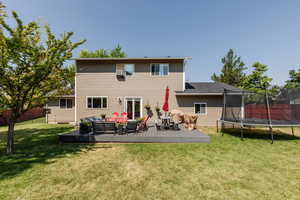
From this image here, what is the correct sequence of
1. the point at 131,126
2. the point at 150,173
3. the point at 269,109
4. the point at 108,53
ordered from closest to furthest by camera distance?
the point at 150,173 < the point at 131,126 < the point at 269,109 < the point at 108,53

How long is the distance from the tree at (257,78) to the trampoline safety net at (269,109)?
A: 14.9 m

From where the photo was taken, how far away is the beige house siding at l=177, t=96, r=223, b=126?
10914mm

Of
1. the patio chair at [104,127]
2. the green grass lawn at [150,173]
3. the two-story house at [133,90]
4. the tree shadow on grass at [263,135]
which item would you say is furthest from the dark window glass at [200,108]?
the patio chair at [104,127]

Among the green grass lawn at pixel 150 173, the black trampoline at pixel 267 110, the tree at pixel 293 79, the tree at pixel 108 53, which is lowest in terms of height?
the green grass lawn at pixel 150 173

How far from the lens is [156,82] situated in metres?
10.9

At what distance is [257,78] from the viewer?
20875 mm

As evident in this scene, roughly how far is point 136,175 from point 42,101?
17.5 feet

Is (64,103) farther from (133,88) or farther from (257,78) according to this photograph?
(257,78)

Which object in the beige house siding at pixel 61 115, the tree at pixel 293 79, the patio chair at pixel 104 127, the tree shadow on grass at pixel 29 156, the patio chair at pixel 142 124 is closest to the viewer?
the tree shadow on grass at pixel 29 156

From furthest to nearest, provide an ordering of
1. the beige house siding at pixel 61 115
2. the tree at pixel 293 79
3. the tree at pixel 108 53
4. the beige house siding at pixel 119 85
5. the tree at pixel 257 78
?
the tree at pixel 108 53
the tree at pixel 293 79
the tree at pixel 257 78
the beige house siding at pixel 61 115
the beige house siding at pixel 119 85

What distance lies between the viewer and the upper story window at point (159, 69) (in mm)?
10875

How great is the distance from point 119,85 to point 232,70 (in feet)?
82.3

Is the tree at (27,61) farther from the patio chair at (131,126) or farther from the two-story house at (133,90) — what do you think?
the two-story house at (133,90)

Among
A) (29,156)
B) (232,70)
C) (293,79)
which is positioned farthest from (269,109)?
(293,79)
